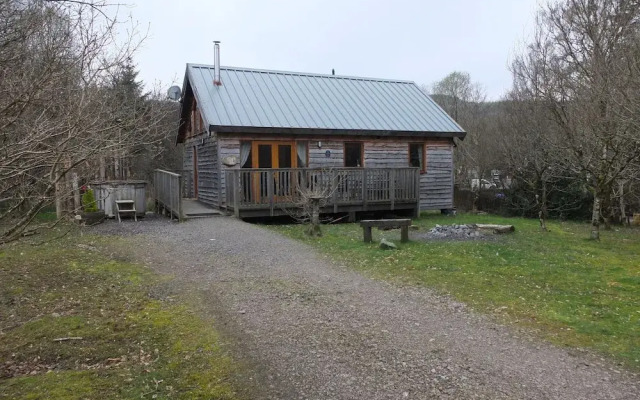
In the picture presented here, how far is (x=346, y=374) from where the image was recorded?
4152 millimetres

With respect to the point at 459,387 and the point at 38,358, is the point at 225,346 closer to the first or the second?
the point at 38,358

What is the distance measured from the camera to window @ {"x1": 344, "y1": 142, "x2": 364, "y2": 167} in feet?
58.1

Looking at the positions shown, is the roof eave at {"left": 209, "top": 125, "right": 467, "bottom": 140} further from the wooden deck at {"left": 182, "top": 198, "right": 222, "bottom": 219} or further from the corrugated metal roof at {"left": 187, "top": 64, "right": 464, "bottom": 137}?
the wooden deck at {"left": 182, "top": 198, "right": 222, "bottom": 219}

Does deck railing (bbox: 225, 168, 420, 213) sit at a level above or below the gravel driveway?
above

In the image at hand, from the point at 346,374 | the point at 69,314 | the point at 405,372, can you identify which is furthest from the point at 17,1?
the point at 405,372

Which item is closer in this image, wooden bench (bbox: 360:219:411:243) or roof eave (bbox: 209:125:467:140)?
wooden bench (bbox: 360:219:411:243)

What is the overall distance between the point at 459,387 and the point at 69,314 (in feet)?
15.0

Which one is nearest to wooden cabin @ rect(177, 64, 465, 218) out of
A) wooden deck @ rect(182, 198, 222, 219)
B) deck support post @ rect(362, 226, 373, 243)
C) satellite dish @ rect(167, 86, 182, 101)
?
wooden deck @ rect(182, 198, 222, 219)

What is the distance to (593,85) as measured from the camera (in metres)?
12.5

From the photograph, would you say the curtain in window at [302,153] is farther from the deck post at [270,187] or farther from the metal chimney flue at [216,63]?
the metal chimney flue at [216,63]

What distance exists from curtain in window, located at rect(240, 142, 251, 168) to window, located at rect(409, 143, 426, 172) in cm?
647

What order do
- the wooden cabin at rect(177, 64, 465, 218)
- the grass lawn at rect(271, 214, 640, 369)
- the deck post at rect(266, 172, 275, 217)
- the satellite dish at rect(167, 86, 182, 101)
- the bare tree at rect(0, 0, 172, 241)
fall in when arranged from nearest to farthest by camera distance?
the bare tree at rect(0, 0, 172, 241), the grass lawn at rect(271, 214, 640, 369), the satellite dish at rect(167, 86, 182, 101), the deck post at rect(266, 172, 275, 217), the wooden cabin at rect(177, 64, 465, 218)

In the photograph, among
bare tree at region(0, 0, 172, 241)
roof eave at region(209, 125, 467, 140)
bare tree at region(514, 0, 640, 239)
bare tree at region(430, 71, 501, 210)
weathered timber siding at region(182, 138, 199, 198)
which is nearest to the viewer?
bare tree at region(0, 0, 172, 241)

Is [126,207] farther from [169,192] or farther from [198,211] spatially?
[198,211]
